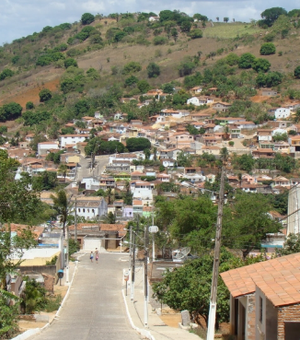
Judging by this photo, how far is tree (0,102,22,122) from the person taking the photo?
99.2m

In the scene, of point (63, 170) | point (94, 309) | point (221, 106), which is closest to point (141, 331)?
point (94, 309)

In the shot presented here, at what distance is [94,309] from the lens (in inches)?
760

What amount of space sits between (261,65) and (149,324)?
8100 cm

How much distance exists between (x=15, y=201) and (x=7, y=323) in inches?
103

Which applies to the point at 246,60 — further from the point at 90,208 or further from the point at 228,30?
the point at 90,208

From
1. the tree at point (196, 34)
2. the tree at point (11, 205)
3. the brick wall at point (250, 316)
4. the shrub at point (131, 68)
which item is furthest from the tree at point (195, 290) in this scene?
the tree at point (196, 34)

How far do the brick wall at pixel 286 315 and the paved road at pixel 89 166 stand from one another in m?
57.1

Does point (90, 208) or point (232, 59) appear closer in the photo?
point (90, 208)

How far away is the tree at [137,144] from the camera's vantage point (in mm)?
72688

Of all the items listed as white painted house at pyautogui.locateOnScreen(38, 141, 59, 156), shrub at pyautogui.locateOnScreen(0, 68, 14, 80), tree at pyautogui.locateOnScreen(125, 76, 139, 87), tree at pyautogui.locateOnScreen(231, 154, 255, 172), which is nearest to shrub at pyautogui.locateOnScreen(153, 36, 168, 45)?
tree at pyautogui.locateOnScreen(125, 76, 139, 87)

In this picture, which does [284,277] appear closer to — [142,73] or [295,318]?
[295,318]

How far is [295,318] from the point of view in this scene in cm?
948

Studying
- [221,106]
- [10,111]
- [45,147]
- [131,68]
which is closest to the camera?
[45,147]

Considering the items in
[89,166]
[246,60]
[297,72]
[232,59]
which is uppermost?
[232,59]
